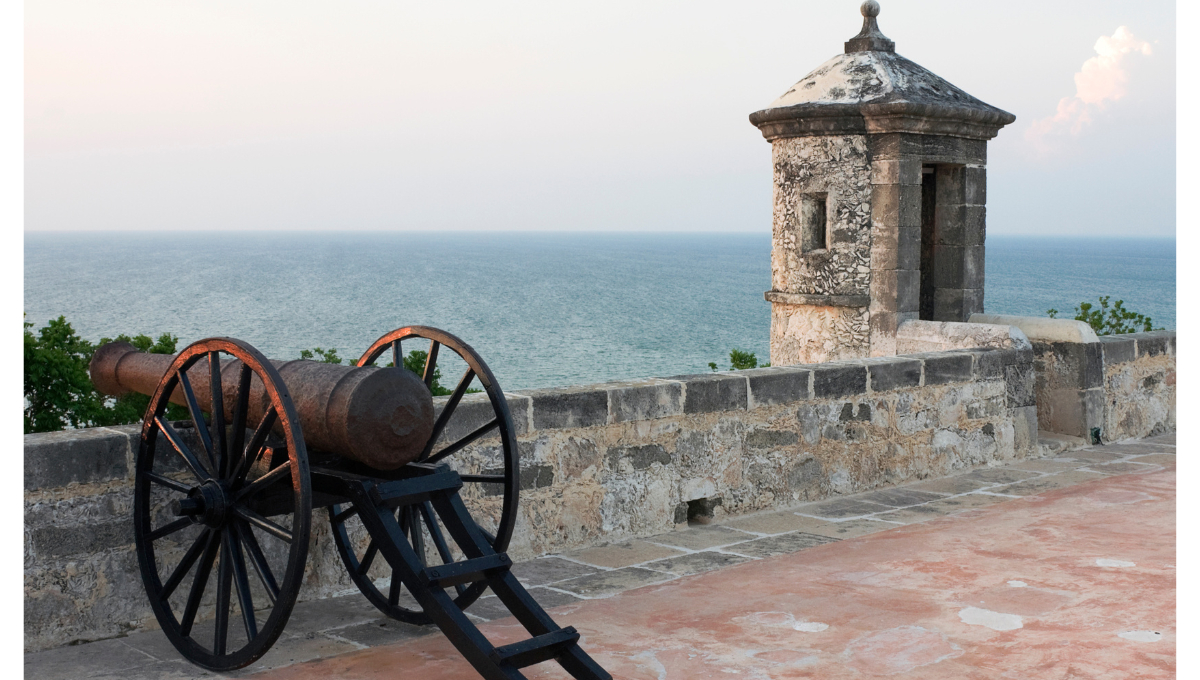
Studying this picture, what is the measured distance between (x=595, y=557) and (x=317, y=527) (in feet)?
4.17

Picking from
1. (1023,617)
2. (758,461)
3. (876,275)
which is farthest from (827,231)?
(1023,617)

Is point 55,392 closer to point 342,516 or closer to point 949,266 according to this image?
point 342,516

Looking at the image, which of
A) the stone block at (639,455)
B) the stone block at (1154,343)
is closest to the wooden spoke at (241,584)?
the stone block at (639,455)

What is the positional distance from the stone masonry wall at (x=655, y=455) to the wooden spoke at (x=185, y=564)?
0.22 meters

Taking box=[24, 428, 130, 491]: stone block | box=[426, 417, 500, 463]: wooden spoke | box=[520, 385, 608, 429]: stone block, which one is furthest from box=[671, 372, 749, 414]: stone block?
box=[24, 428, 130, 491]: stone block

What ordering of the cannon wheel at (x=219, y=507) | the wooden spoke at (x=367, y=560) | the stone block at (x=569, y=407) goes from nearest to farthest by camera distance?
the cannon wheel at (x=219, y=507), the wooden spoke at (x=367, y=560), the stone block at (x=569, y=407)

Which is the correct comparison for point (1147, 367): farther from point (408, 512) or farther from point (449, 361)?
point (449, 361)

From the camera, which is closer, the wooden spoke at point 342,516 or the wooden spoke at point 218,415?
the wooden spoke at point 218,415

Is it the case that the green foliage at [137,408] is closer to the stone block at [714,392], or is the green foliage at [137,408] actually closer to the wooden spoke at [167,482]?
the stone block at [714,392]

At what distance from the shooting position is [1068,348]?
310 inches

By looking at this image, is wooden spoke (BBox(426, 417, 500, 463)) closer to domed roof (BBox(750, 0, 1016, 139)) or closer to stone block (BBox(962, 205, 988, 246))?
domed roof (BBox(750, 0, 1016, 139))

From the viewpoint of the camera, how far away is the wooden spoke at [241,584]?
11.3 feet

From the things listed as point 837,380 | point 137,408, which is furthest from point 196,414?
point 137,408

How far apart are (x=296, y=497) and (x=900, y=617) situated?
2219 mm
